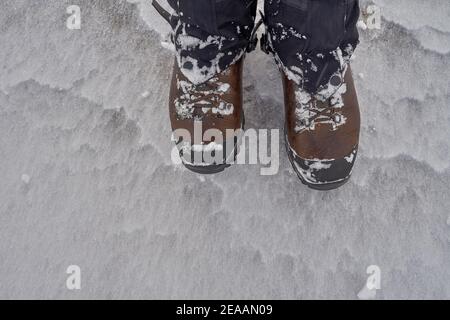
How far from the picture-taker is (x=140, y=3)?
96cm

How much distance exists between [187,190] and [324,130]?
289 mm

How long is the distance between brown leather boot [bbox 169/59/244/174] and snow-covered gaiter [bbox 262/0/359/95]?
0.10 metres

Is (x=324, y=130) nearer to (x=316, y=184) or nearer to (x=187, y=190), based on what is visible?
(x=316, y=184)

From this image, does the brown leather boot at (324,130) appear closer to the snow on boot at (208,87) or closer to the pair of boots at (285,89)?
the pair of boots at (285,89)

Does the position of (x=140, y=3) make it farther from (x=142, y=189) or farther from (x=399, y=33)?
(x=399, y=33)

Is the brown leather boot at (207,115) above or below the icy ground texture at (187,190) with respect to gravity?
above

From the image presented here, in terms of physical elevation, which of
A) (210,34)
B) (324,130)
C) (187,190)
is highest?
(210,34)

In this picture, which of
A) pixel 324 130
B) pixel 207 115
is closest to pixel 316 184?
pixel 324 130

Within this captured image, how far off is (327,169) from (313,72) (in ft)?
0.57

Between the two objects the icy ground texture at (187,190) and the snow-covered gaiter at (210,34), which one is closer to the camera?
the snow-covered gaiter at (210,34)

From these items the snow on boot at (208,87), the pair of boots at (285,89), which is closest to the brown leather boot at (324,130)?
the pair of boots at (285,89)

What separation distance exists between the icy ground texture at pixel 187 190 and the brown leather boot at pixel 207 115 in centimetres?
9

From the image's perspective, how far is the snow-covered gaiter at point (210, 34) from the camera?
0.66 meters

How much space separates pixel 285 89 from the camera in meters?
0.81
